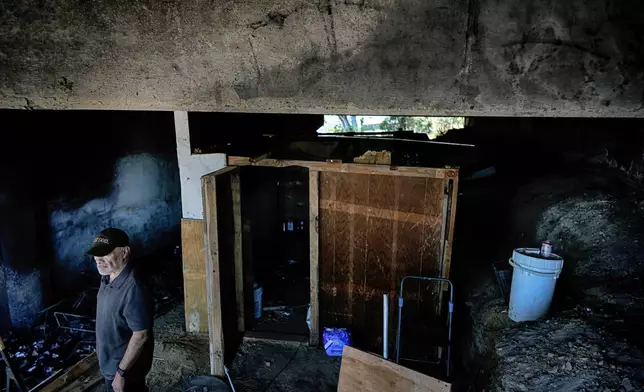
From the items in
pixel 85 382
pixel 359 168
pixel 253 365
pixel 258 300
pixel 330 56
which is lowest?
pixel 253 365

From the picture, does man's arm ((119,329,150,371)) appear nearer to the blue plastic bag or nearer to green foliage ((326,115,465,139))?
the blue plastic bag

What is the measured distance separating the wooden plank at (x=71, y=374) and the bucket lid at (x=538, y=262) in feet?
14.9

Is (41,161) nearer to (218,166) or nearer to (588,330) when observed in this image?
(218,166)

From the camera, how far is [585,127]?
6.77 metres

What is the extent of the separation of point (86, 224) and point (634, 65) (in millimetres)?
6568

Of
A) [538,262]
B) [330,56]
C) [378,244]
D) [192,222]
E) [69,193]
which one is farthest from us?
[69,193]

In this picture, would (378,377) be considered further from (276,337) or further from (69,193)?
(69,193)

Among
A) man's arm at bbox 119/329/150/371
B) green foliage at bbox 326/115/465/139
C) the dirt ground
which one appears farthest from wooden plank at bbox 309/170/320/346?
green foliage at bbox 326/115/465/139

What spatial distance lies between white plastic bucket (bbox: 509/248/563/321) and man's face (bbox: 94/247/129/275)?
3.48 metres

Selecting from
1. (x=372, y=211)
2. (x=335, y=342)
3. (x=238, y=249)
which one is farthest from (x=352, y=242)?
(x=238, y=249)

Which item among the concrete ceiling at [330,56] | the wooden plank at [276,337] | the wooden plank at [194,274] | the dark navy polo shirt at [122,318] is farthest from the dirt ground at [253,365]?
the concrete ceiling at [330,56]

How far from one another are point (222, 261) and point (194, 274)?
0.93 m

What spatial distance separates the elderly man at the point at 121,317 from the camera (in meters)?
2.98

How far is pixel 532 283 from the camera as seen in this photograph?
12.3ft
